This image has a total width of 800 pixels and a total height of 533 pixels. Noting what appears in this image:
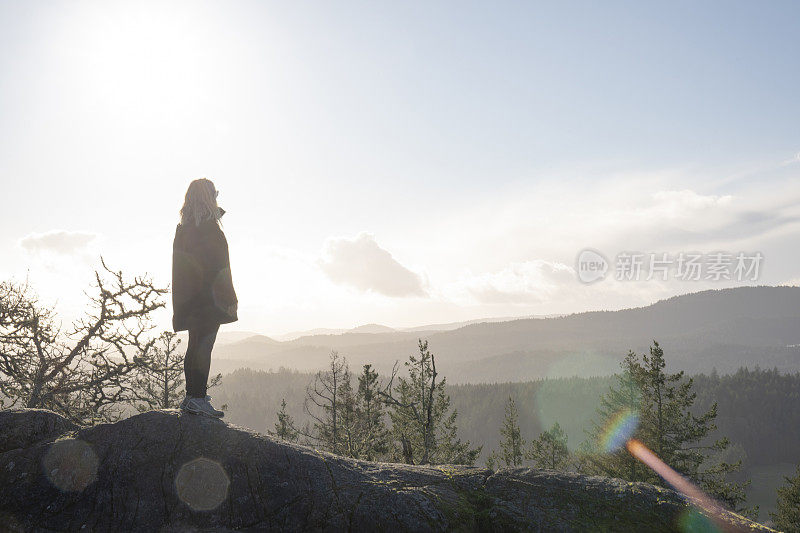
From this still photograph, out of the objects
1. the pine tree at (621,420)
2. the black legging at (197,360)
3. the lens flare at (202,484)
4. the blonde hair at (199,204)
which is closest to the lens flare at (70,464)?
the lens flare at (202,484)

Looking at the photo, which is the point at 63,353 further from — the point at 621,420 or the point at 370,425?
the point at 621,420

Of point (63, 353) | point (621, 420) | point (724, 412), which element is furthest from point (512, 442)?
point (724, 412)

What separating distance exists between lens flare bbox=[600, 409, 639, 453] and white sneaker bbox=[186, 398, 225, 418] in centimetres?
3032

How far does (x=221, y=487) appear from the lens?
4.70 metres

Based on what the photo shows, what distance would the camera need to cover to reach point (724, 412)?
13550 centimetres

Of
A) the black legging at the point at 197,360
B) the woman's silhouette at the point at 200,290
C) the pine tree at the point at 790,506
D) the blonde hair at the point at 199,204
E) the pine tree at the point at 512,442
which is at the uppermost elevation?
the blonde hair at the point at 199,204

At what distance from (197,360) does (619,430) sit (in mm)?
32795

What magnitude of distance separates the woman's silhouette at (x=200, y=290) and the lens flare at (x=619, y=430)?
3060cm

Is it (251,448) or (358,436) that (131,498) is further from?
(358,436)

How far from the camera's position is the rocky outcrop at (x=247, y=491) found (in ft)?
14.5

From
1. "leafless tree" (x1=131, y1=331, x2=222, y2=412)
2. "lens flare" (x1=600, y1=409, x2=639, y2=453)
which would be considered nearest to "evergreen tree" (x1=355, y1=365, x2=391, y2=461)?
"leafless tree" (x1=131, y1=331, x2=222, y2=412)

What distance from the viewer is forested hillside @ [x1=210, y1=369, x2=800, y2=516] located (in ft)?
406

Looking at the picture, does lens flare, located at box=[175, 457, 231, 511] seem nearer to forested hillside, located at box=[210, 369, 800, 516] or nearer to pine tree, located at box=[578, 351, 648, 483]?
pine tree, located at box=[578, 351, 648, 483]

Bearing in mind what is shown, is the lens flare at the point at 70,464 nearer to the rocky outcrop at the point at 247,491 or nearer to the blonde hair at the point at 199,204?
the rocky outcrop at the point at 247,491
